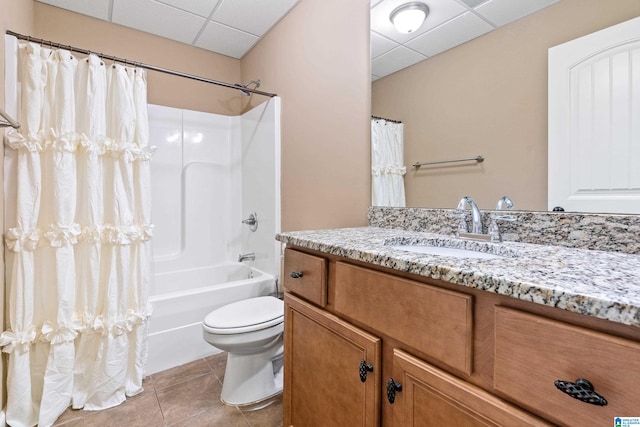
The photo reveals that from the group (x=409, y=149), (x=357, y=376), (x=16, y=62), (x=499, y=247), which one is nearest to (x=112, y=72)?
(x=16, y=62)

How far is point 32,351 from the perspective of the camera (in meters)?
1.48

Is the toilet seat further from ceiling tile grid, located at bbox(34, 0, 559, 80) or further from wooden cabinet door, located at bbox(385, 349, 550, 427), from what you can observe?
ceiling tile grid, located at bbox(34, 0, 559, 80)

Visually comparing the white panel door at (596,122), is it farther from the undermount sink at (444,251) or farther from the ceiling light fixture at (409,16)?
the ceiling light fixture at (409,16)

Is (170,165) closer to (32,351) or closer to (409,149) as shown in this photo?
(32,351)

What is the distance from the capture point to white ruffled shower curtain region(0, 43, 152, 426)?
4.71 ft

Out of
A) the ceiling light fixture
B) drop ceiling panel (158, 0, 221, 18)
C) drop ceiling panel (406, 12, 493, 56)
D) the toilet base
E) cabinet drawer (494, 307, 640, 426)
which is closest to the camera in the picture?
cabinet drawer (494, 307, 640, 426)

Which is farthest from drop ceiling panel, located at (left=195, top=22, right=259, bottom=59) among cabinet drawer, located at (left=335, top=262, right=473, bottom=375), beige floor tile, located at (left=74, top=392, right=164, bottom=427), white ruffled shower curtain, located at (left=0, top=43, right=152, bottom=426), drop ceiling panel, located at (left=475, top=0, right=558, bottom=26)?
beige floor tile, located at (left=74, top=392, right=164, bottom=427)

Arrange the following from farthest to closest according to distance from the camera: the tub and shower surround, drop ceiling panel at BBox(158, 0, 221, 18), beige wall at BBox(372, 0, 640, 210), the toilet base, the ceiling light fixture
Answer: the tub and shower surround → drop ceiling panel at BBox(158, 0, 221, 18) → the toilet base → the ceiling light fixture → beige wall at BBox(372, 0, 640, 210)

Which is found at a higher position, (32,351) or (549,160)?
(549,160)

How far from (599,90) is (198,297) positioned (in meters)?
2.17

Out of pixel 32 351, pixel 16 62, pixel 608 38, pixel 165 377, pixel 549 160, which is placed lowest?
pixel 165 377

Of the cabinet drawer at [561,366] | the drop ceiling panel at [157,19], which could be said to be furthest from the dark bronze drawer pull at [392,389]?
the drop ceiling panel at [157,19]

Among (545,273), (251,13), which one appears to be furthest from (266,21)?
(545,273)

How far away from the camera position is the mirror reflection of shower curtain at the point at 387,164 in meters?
1.46
